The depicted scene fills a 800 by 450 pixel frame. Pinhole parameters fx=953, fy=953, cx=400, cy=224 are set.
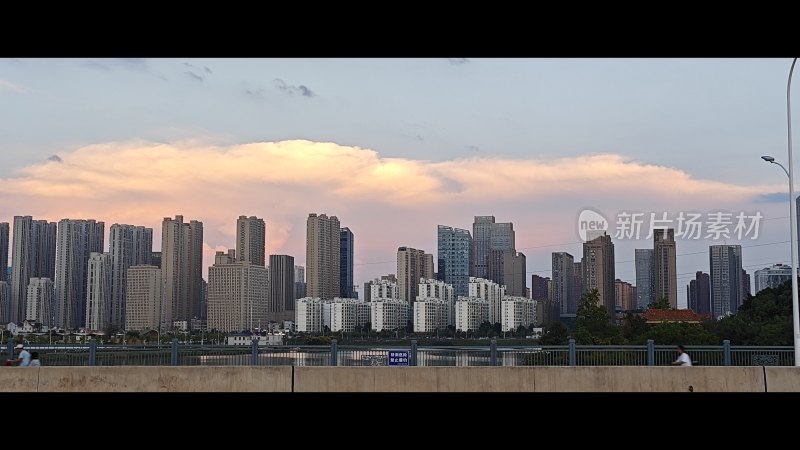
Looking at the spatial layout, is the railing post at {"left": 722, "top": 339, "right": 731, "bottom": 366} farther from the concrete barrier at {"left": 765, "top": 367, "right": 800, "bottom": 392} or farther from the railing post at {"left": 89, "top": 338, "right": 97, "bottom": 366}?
the railing post at {"left": 89, "top": 338, "right": 97, "bottom": 366}

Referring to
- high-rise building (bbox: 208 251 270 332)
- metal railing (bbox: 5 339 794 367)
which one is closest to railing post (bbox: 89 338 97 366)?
metal railing (bbox: 5 339 794 367)

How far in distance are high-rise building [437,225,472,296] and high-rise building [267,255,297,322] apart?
24370 millimetres

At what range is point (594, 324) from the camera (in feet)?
298

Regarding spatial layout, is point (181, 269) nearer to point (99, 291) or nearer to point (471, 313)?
point (99, 291)

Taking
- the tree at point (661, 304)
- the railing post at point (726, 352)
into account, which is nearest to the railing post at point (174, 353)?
the railing post at point (726, 352)

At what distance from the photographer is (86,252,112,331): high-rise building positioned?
484ft

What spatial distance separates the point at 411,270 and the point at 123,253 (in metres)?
47.4

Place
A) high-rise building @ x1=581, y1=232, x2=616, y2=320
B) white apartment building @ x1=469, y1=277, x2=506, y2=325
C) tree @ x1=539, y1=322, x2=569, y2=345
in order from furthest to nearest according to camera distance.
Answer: white apartment building @ x1=469, y1=277, x2=506, y2=325
high-rise building @ x1=581, y1=232, x2=616, y2=320
tree @ x1=539, y1=322, x2=569, y2=345
